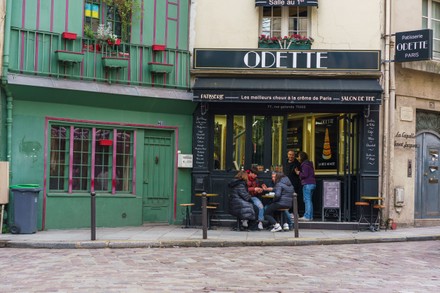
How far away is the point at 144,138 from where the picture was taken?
53.2 ft

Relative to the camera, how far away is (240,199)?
1510 centimetres

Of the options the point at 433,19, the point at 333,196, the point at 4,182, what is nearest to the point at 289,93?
the point at 333,196

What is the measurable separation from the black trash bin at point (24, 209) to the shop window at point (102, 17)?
4.04 m

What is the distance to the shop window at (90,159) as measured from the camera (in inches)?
595

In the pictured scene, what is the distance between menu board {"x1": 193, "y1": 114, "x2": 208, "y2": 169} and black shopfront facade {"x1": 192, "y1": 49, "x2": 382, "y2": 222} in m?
0.03

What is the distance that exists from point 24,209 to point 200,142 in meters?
4.66

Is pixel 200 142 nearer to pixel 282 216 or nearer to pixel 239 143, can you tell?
pixel 239 143

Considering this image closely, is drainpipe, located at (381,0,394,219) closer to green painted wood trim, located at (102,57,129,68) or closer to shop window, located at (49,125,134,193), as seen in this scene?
shop window, located at (49,125,134,193)

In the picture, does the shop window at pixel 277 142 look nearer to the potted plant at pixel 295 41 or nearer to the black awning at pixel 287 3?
the potted plant at pixel 295 41

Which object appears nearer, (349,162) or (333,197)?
(333,197)

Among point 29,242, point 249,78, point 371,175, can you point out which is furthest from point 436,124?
point 29,242

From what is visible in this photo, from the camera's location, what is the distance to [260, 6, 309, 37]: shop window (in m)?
16.7

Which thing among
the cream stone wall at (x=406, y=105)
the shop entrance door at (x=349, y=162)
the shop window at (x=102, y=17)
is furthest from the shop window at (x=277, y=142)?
the shop window at (x=102, y=17)

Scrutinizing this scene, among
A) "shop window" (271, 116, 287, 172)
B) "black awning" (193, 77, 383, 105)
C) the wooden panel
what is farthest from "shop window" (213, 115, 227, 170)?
the wooden panel
